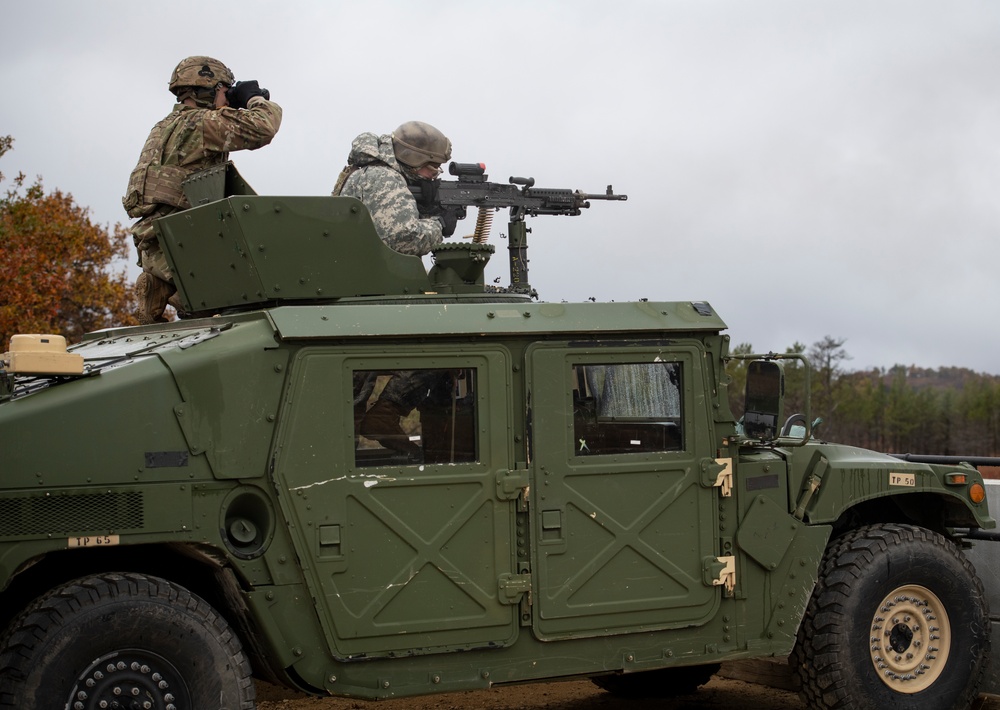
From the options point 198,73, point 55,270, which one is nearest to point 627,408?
point 198,73

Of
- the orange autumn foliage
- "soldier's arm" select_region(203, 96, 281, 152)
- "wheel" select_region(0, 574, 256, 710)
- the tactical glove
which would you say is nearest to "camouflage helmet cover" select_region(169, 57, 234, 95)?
the tactical glove

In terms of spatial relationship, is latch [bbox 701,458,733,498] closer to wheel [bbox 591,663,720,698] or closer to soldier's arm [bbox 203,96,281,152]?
wheel [bbox 591,663,720,698]

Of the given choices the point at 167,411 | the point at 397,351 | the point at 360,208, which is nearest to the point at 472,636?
the point at 397,351

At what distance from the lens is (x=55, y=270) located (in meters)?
26.5

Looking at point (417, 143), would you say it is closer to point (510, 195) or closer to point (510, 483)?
point (510, 483)

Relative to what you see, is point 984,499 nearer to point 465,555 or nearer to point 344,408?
point 465,555

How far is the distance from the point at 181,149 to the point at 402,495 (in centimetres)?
283

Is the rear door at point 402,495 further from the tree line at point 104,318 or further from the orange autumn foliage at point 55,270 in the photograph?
the orange autumn foliage at point 55,270

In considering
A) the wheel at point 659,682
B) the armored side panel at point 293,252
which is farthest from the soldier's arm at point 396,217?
the wheel at point 659,682

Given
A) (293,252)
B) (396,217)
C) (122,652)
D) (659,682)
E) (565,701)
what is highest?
(396,217)

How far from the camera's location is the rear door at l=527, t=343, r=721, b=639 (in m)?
6.20

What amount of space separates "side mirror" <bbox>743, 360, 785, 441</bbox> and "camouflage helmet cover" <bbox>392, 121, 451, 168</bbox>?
91.5 inches

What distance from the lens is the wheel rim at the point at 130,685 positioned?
17.1 ft

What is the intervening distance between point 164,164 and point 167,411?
2462 millimetres
